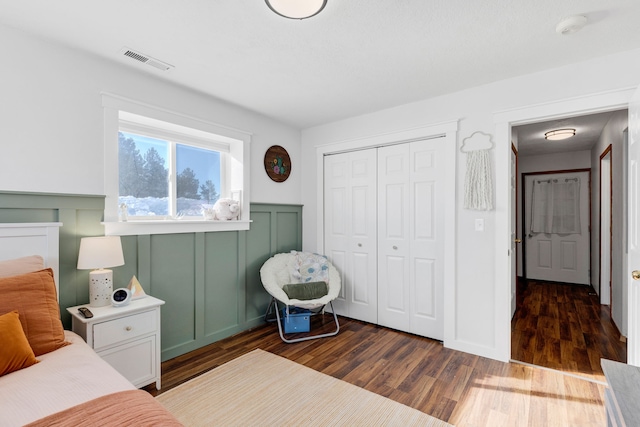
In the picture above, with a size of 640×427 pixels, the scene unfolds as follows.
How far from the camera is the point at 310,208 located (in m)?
4.04

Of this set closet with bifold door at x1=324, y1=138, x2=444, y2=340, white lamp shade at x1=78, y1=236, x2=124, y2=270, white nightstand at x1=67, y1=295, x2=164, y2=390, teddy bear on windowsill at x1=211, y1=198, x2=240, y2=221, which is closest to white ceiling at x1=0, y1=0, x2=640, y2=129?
closet with bifold door at x1=324, y1=138, x2=444, y2=340

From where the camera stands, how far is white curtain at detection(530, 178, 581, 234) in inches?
220

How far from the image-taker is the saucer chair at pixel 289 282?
304 centimetres

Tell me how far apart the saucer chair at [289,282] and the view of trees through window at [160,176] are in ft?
3.09


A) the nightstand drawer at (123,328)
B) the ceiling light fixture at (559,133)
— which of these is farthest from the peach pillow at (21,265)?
the ceiling light fixture at (559,133)

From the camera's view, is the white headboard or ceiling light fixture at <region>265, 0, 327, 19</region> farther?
the white headboard

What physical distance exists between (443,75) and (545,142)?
3431mm

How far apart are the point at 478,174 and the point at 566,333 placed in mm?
2050

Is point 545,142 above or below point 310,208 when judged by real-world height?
above

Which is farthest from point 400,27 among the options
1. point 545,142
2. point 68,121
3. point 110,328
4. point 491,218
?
point 545,142

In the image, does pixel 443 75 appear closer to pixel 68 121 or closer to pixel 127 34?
pixel 127 34

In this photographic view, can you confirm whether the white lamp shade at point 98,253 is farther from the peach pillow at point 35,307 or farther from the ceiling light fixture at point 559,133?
the ceiling light fixture at point 559,133

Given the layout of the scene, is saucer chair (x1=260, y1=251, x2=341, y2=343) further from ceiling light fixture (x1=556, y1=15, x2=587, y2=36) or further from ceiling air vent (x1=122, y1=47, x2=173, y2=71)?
ceiling light fixture (x1=556, y1=15, x2=587, y2=36)

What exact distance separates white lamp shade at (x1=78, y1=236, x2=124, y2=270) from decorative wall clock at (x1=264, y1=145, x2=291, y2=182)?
184 cm
